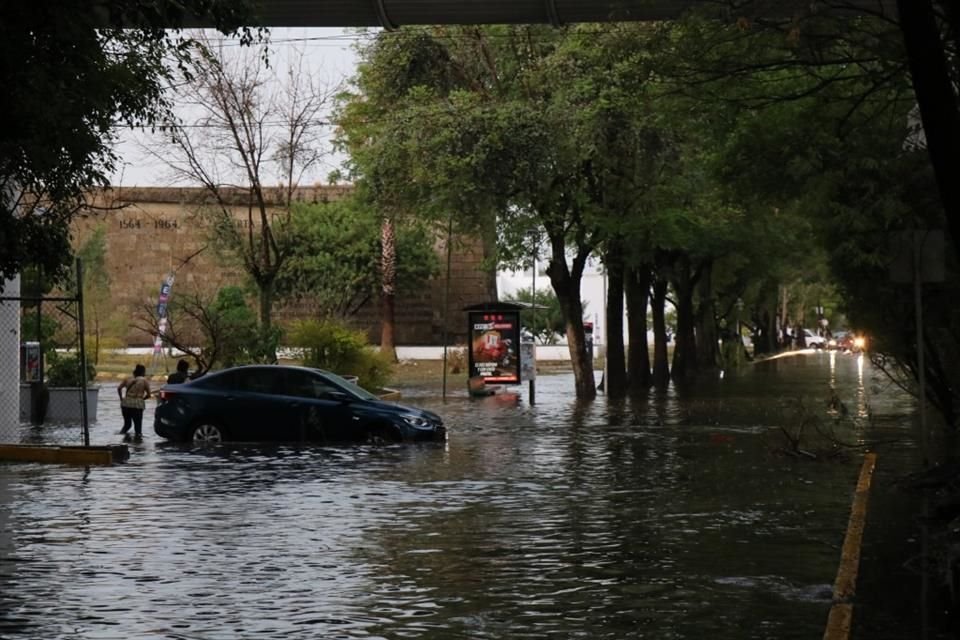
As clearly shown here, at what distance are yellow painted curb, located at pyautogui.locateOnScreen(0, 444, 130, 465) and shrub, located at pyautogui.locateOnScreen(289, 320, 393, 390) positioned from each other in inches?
781

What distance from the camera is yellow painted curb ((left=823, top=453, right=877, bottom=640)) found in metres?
10.2

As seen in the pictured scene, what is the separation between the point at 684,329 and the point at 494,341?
20.4 meters

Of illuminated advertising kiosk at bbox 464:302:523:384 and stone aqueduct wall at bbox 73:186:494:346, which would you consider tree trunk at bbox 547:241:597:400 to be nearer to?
illuminated advertising kiosk at bbox 464:302:523:384

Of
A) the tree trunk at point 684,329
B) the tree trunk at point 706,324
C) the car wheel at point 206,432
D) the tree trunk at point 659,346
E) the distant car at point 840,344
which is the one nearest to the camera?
the car wheel at point 206,432

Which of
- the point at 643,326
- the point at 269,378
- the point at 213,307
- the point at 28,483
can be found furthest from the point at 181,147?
the point at 28,483

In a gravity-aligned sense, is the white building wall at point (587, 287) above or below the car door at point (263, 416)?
above

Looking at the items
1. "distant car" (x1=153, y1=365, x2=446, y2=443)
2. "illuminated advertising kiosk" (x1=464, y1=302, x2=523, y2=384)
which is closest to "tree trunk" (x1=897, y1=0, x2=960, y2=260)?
"distant car" (x1=153, y1=365, x2=446, y2=443)

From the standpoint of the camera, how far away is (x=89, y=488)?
20109 mm

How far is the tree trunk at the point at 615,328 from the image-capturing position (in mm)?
47156

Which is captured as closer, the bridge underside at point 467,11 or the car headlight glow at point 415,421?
the bridge underside at point 467,11

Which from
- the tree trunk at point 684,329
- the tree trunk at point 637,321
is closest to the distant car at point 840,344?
the tree trunk at point 684,329

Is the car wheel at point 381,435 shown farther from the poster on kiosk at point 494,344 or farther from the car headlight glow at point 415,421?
the poster on kiosk at point 494,344

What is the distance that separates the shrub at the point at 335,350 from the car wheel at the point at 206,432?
1667cm

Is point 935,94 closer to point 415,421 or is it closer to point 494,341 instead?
point 415,421
